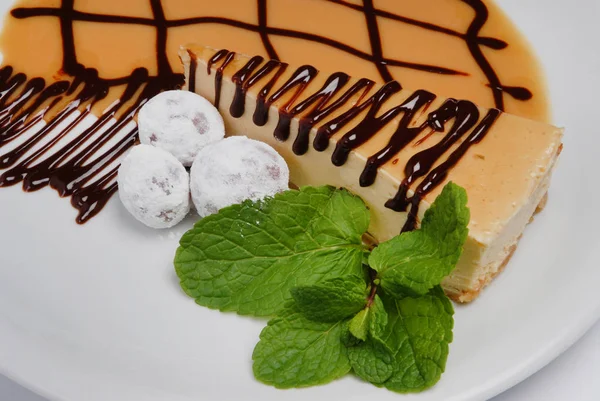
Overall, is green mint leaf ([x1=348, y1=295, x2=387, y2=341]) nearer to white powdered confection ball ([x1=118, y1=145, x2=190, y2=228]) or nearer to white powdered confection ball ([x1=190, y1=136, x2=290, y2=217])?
white powdered confection ball ([x1=190, y1=136, x2=290, y2=217])

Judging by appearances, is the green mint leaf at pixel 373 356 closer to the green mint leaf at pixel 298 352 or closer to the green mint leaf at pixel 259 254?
the green mint leaf at pixel 298 352

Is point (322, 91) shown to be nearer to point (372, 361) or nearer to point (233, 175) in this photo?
point (233, 175)

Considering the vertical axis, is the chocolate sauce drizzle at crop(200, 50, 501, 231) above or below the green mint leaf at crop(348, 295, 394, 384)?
above

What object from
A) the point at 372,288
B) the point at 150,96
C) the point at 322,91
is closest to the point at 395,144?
the point at 322,91

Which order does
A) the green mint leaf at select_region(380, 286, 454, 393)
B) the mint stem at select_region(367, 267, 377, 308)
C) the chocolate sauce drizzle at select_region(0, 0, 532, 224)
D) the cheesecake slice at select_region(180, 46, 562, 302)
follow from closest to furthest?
the green mint leaf at select_region(380, 286, 454, 393)
the mint stem at select_region(367, 267, 377, 308)
the cheesecake slice at select_region(180, 46, 562, 302)
the chocolate sauce drizzle at select_region(0, 0, 532, 224)

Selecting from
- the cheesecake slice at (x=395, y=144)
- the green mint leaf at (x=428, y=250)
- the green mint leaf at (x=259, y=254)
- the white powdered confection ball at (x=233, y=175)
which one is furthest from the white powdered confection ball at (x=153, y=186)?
the green mint leaf at (x=428, y=250)

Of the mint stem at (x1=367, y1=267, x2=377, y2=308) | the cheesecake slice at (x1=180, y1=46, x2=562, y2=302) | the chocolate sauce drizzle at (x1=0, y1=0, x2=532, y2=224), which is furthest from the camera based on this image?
the chocolate sauce drizzle at (x1=0, y1=0, x2=532, y2=224)

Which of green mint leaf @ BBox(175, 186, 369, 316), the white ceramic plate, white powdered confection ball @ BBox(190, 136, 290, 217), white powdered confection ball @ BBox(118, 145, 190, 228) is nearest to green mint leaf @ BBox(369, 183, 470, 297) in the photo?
green mint leaf @ BBox(175, 186, 369, 316)
